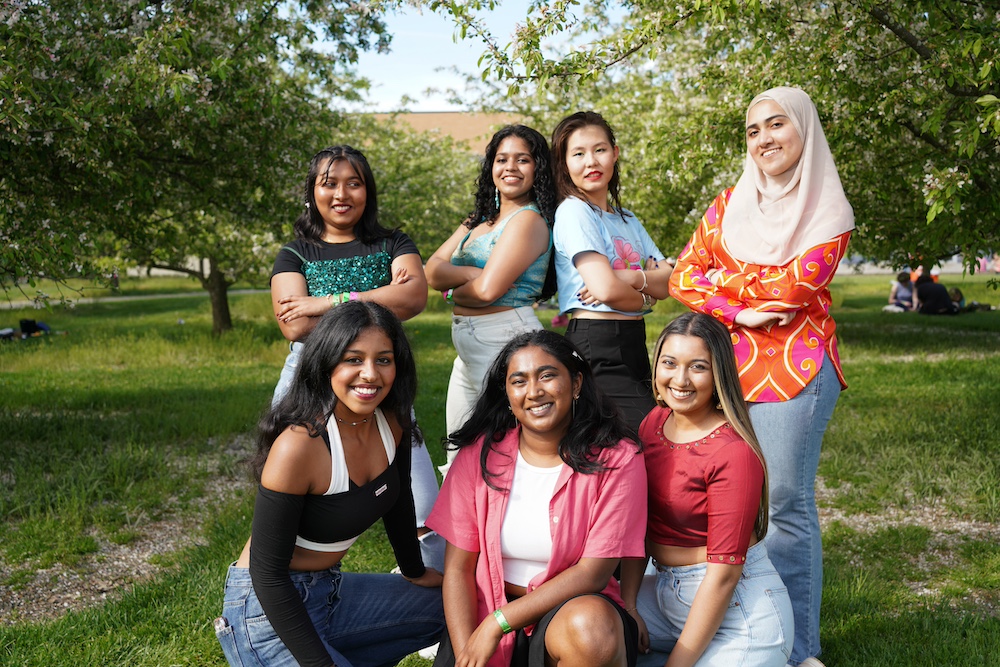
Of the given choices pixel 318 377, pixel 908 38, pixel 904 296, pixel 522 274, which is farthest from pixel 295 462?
pixel 904 296

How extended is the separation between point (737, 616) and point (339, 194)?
7.07 feet

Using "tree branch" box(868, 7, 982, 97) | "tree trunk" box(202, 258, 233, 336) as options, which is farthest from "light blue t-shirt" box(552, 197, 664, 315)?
"tree trunk" box(202, 258, 233, 336)

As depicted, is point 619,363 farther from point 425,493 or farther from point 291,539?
point 291,539

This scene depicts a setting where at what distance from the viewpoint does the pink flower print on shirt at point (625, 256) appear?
3.64 meters

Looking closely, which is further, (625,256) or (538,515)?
(625,256)

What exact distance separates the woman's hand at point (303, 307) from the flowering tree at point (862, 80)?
1.86m

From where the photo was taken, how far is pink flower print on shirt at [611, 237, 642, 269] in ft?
11.9

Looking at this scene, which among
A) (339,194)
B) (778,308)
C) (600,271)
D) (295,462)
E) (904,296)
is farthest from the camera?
(904,296)

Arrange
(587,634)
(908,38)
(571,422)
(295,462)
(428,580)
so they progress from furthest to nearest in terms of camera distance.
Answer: (908,38)
(428,580)
(571,422)
(295,462)
(587,634)

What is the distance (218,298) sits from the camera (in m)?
15.0

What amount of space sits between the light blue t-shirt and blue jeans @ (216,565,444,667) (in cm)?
122

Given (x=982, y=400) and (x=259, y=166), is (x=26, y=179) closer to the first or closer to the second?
(x=259, y=166)

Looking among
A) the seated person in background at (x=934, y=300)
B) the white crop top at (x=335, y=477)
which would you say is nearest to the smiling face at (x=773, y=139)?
the white crop top at (x=335, y=477)

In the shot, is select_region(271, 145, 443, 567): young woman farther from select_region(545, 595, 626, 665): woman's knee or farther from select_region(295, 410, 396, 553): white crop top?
select_region(545, 595, 626, 665): woman's knee
